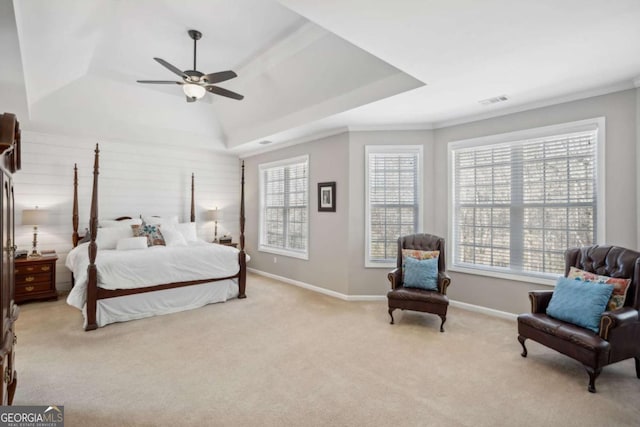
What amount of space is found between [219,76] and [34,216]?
3.57 metres

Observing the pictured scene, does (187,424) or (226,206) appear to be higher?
(226,206)

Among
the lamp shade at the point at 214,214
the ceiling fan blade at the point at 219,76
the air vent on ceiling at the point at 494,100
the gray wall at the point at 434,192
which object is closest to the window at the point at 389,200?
the gray wall at the point at 434,192

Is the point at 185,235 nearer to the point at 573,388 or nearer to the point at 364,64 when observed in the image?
the point at 364,64

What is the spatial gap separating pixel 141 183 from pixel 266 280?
9.52ft

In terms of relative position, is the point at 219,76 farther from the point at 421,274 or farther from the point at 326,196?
the point at 421,274

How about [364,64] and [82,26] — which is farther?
[364,64]

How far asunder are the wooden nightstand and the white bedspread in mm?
261

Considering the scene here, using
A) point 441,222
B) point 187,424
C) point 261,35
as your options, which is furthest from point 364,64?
point 187,424

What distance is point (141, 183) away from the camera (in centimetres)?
580

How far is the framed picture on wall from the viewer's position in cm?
503

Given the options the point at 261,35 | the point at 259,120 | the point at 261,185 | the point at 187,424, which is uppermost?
the point at 261,35

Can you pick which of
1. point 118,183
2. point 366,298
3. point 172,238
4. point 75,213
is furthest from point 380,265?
point 75,213

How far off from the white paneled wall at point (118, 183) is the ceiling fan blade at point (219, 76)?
316 cm

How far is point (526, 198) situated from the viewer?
386cm
